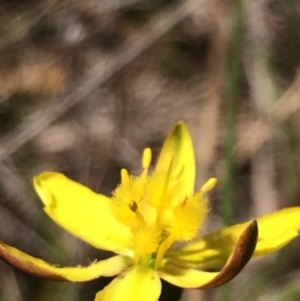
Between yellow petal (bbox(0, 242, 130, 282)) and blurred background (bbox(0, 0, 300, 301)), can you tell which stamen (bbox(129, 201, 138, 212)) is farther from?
blurred background (bbox(0, 0, 300, 301))

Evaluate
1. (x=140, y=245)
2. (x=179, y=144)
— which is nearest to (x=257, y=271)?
(x=179, y=144)

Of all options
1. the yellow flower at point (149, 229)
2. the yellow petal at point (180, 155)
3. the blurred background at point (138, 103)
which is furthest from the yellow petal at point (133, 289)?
the blurred background at point (138, 103)

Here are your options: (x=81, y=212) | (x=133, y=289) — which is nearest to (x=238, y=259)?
(x=133, y=289)

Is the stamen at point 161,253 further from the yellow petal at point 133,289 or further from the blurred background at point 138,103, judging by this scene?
the blurred background at point 138,103

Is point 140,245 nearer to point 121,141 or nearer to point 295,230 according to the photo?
point 295,230

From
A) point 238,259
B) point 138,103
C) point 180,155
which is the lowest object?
point 238,259

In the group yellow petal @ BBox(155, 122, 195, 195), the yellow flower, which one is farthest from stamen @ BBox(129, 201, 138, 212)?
yellow petal @ BBox(155, 122, 195, 195)

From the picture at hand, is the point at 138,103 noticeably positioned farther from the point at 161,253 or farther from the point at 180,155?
the point at 161,253
